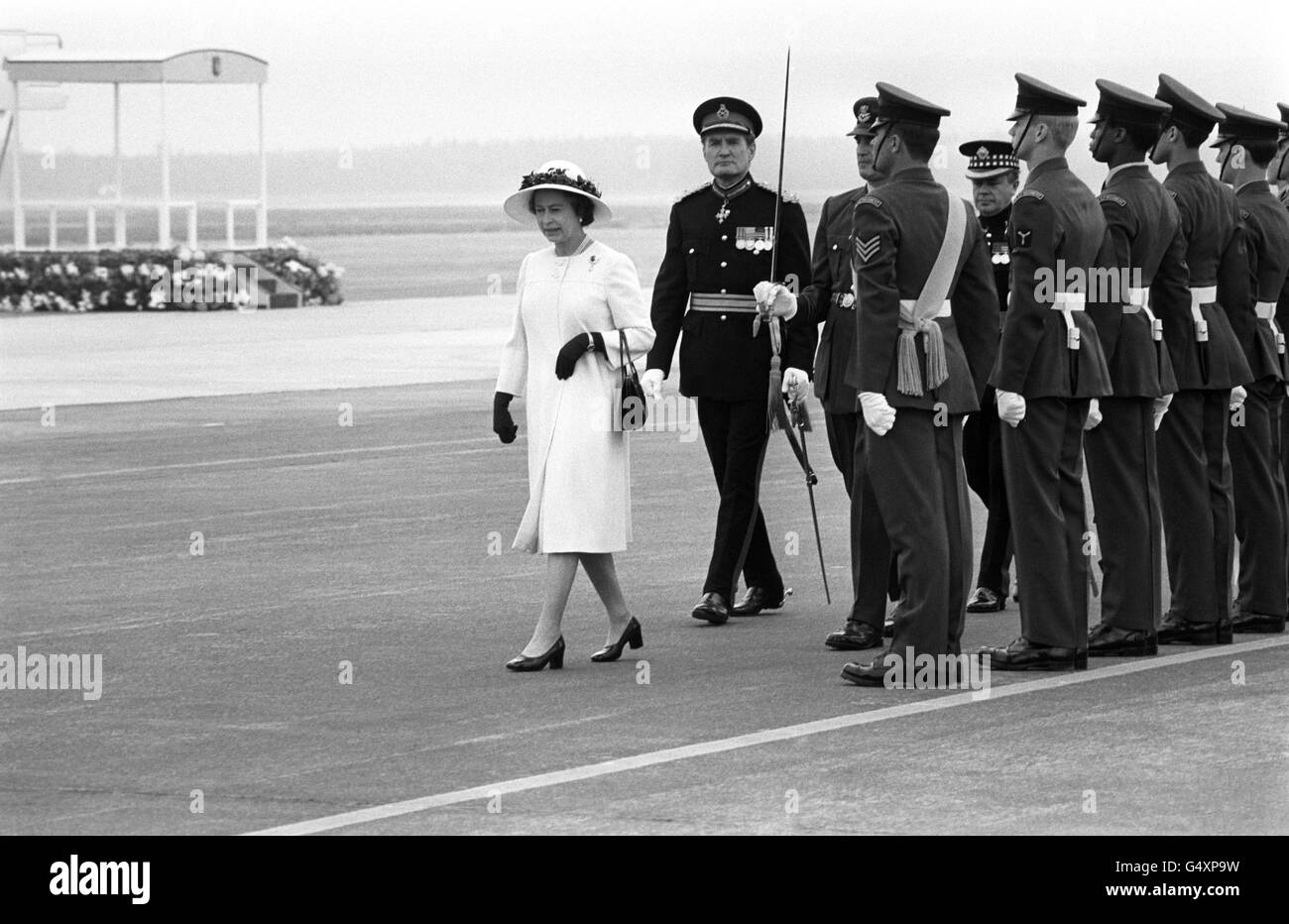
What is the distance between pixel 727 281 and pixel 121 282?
2548 cm

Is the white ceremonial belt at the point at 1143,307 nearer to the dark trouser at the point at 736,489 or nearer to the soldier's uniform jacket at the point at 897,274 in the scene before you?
the soldier's uniform jacket at the point at 897,274

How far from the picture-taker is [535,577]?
12.0 m

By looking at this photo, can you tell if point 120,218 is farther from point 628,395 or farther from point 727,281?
point 628,395

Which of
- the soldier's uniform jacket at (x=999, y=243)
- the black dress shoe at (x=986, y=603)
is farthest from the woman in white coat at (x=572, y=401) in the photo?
the soldier's uniform jacket at (x=999, y=243)

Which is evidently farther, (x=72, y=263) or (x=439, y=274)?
(x=439, y=274)

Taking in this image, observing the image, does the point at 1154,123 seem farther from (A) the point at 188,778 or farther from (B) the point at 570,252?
(A) the point at 188,778

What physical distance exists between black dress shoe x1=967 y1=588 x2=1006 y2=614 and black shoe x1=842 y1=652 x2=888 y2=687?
6.94 ft

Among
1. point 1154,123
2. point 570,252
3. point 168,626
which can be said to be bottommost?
point 168,626

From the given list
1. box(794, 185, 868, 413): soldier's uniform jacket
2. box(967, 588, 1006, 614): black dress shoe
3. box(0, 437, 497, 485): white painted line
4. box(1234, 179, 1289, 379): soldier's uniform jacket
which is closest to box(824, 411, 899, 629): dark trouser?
box(794, 185, 868, 413): soldier's uniform jacket

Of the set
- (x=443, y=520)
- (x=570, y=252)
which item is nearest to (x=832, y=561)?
(x=443, y=520)

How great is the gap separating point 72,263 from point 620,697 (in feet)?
91.0

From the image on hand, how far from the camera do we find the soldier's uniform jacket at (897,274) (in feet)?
29.1

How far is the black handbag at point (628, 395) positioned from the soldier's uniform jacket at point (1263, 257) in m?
2.83

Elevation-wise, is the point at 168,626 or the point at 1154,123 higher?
the point at 1154,123
